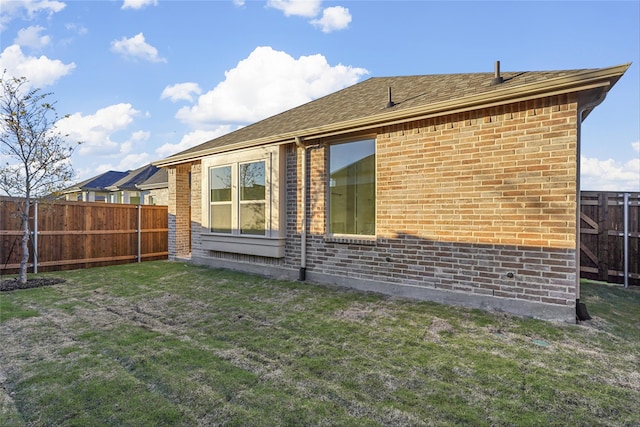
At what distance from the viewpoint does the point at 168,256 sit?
10914 millimetres

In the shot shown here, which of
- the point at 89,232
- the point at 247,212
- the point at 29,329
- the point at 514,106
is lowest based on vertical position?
the point at 29,329

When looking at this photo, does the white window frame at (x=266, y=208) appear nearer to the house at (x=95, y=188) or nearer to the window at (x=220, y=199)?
the window at (x=220, y=199)

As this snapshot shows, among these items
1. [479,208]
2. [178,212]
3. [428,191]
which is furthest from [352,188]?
[178,212]

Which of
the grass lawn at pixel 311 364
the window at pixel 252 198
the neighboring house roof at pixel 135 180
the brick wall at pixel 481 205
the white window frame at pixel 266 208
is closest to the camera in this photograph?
the grass lawn at pixel 311 364

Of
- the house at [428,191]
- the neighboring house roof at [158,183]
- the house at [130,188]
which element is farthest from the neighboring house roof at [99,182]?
the house at [428,191]

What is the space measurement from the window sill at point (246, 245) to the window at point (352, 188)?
1397 millimetres

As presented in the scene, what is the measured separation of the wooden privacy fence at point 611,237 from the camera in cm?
709

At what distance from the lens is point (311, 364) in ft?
10.5

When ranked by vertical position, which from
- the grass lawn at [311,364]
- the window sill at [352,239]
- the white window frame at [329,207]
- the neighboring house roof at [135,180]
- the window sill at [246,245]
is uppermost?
the neighboring house roof at [135,180]

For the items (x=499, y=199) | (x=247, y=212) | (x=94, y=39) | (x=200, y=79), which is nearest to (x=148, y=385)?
(x=499, y=199)

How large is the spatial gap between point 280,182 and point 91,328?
428 centimetres

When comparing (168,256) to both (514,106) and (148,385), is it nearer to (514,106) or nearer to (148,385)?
(148,385)

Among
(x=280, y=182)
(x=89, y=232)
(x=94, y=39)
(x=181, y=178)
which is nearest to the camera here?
(x=280, y=182)

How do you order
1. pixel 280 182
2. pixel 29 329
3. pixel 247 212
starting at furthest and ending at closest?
1. pixel 247 212
2. pixel 280 182
3. pixel 29 329
